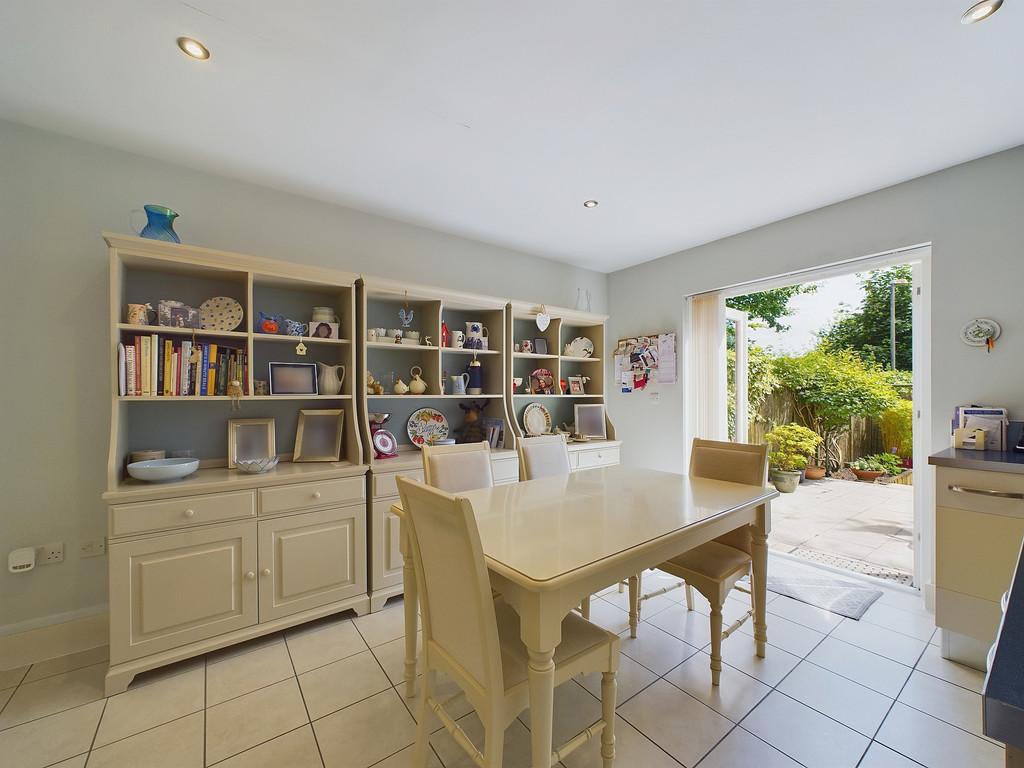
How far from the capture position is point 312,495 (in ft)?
7.37

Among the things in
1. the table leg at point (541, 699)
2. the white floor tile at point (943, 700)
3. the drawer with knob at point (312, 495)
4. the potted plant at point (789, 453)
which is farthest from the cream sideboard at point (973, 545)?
the potted plant at point (789, 453)

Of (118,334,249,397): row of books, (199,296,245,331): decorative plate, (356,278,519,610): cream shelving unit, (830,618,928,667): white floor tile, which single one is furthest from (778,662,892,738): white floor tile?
(199,296,245,331): decorative plate

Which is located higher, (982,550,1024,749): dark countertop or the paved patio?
(982,550,1024,749): dark countertop

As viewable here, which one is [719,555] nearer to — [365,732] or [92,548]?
[365,732]

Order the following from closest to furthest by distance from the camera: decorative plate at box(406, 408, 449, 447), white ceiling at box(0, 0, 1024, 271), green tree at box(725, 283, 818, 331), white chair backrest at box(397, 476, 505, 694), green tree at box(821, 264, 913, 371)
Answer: white chair backrest at box(397, 476, 505, 694) < white ceiling at box(0, 0, 1024, 271) < decorative plate at box(406, 408, 449, 447) < green tree at box(821, 264, 913, 371) < green tree at box(725, 283, 818, 331)

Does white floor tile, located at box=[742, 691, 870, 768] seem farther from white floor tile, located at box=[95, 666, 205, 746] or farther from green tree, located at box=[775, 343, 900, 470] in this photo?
green tree, located at box=[775, 343, 900, 470]

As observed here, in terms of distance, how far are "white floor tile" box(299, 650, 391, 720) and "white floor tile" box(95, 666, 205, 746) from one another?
421mm

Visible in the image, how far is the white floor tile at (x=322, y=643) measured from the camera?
201 centimetres

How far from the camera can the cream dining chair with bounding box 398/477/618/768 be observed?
1.12 metres

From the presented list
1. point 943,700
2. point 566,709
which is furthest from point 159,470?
point 943,700

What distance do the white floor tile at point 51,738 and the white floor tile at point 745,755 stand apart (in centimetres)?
226

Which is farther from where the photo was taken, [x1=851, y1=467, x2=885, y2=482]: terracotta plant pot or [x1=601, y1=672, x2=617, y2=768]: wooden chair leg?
[x1=851, y1=467, x2=885, y2=482]: terracotta plant pot

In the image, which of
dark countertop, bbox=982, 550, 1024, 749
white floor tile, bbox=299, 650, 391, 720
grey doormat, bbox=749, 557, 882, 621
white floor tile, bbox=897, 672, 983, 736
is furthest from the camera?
grey doormat, bbox=749, 557, 882, 621

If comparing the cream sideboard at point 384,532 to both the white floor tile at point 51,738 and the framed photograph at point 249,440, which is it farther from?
the white floor tile at point 51,738
